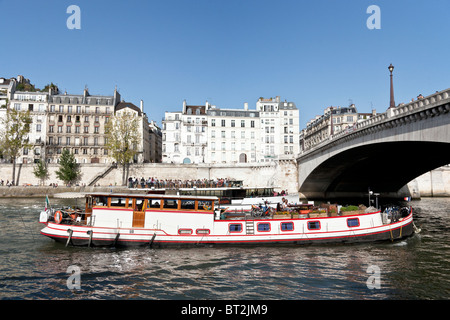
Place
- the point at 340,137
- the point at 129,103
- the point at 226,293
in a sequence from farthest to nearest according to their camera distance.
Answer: the point at 129,103 → the point at 340,137 → the point at 226,293

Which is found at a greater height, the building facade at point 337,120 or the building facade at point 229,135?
the building facade at point 337,120

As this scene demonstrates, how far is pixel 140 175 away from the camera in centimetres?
6681

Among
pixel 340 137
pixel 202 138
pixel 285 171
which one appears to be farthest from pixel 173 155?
pixel 340 137

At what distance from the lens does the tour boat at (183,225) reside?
20.2m

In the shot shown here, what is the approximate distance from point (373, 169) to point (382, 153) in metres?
12.5

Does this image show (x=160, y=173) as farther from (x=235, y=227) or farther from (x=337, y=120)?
(x=337, y=120)

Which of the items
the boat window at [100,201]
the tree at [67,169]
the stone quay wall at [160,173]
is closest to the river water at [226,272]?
the boat window at [100,201]

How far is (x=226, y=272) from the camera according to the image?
15.5 metres

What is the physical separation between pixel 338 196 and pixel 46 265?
181ft

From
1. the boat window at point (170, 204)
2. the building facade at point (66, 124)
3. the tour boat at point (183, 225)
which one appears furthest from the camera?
the building facade at point (66, 124)

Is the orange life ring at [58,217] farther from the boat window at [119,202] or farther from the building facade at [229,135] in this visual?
the building facade at [229,135]

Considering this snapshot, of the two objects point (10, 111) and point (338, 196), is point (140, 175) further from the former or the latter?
point (338, 196)

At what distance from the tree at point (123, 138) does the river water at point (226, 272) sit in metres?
44.8

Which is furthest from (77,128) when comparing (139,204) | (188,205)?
(188,205)
